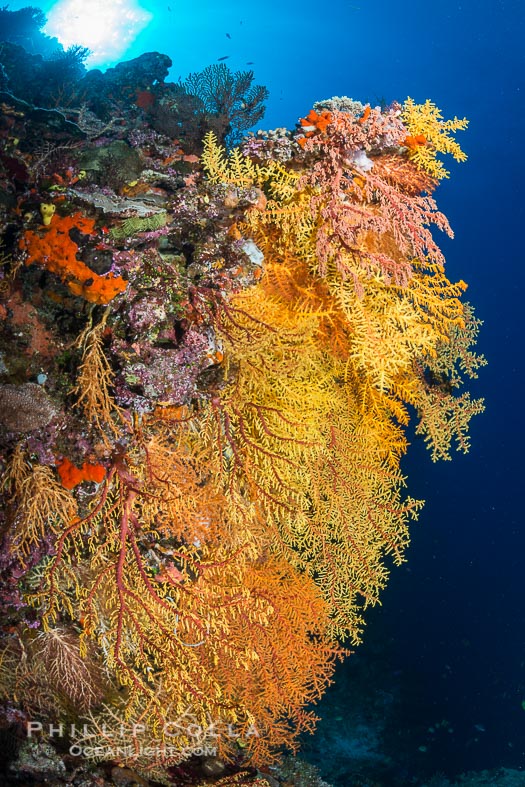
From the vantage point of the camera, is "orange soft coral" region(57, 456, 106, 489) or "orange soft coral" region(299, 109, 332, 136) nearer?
"orange soft coral" region(57, 456, 106, 489)

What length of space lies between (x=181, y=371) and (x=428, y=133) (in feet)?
10.1

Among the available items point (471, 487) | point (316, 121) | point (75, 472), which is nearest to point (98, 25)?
point (316, 121)

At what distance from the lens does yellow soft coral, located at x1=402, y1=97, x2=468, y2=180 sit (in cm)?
371

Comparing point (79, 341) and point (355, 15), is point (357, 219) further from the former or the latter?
point (355, 15)

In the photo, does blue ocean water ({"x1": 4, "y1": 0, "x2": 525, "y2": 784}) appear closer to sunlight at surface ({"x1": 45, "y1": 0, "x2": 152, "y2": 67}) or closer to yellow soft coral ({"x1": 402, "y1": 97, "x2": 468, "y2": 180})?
sunlight at surface ({"x1": 45, "y1": 0, "x2": 152, "y2": 67})

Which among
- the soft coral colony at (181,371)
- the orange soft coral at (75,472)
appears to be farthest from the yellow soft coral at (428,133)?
the orange soft coral at (75,472)

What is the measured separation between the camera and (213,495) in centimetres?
→ 345

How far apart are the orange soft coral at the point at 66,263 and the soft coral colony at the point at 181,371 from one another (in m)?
0.02

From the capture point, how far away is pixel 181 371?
3082 mm

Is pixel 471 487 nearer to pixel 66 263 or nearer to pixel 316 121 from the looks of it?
pixel 316 121

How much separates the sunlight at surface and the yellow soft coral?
2339 cm

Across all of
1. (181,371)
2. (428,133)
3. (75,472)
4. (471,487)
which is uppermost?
(471,487)

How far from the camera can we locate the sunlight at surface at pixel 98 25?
22344 millimetres

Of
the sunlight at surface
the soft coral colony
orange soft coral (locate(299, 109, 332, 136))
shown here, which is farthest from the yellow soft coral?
the sunlight at surface
